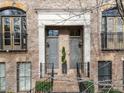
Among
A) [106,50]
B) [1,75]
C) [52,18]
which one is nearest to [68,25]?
[52,18]

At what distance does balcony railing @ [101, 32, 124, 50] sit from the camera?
20500mm

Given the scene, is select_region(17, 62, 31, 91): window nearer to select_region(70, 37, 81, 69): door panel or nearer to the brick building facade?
the brick building facade

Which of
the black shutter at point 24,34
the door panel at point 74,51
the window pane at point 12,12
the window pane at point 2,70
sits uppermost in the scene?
the window pane at point 12,12

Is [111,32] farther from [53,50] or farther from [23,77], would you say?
[23,77]

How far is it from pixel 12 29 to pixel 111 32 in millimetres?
5118

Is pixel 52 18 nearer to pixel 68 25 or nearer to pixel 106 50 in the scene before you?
pixel 68 25

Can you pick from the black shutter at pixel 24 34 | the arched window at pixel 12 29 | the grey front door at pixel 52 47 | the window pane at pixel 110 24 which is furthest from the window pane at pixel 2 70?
the window pane at pixel 110 24

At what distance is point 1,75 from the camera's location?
65.8 feet

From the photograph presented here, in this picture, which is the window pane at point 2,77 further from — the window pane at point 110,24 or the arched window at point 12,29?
the window pane at point 110,24

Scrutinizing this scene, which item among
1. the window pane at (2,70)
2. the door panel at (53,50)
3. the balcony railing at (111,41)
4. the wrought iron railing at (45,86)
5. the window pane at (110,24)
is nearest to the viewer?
the wrought iron railing at (45,86)

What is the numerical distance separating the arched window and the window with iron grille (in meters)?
4.08

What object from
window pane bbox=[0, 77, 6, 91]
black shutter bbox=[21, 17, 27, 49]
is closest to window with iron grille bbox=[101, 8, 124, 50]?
black shutter bbox=[21, 17, 27, 49]

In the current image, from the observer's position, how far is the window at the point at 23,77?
20156 millimetres

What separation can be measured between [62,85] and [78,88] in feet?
2.53
